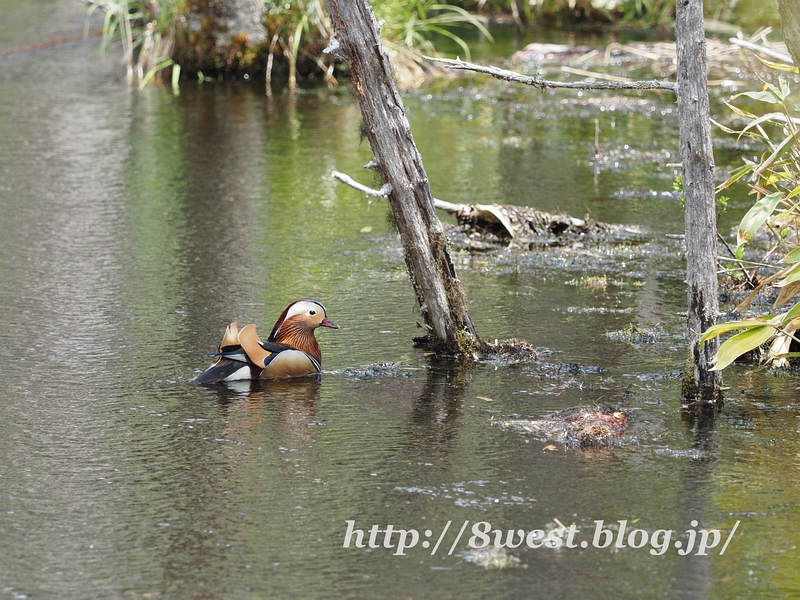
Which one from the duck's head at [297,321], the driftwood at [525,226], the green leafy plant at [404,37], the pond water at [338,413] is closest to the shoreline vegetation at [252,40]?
the green leafy plant at [404,37]

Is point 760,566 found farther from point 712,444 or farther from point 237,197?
point 237,197

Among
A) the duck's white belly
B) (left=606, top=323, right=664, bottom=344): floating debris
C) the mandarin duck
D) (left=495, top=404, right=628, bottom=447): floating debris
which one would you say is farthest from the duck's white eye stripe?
(left=606, top=323, right=664, bottom=344): floating debris

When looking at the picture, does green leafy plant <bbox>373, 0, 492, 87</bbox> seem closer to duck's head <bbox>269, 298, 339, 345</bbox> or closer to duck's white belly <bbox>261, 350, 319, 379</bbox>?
duck's head <bbox>269, 298, 339, 345</bbox>

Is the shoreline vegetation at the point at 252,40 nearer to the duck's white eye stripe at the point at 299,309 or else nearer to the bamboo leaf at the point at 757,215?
the duck's white eye stripe at the point at 299,309

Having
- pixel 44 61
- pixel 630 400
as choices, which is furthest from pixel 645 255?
pixel 44 61

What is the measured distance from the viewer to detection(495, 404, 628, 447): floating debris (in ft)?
15.3

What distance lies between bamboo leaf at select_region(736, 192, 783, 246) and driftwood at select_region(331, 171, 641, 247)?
2992 millimetres

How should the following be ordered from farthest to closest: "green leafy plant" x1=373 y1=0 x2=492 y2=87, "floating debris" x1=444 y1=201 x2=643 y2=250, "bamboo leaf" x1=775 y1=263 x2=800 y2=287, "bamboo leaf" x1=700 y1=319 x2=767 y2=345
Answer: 1. "green leafy plant" x1=373 y1=0 x2=492 y2=87
2. "floating debris" x1=444 y1=201 x2=643 y2=250
3. "bamboo leaf" x1=775 y1=263 x2=800 y2=287
4. "bamboo leaf" x1=700 y1=319 x2=767 y2=345

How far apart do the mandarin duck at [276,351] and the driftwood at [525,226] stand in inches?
110

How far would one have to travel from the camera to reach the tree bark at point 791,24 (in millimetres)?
4699

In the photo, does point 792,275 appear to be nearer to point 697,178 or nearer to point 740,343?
point 740,343

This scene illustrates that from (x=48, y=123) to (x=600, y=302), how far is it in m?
7.44

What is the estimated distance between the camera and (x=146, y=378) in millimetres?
5449

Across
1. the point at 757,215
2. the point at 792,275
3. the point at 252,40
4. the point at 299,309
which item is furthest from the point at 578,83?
the point at 252,40
